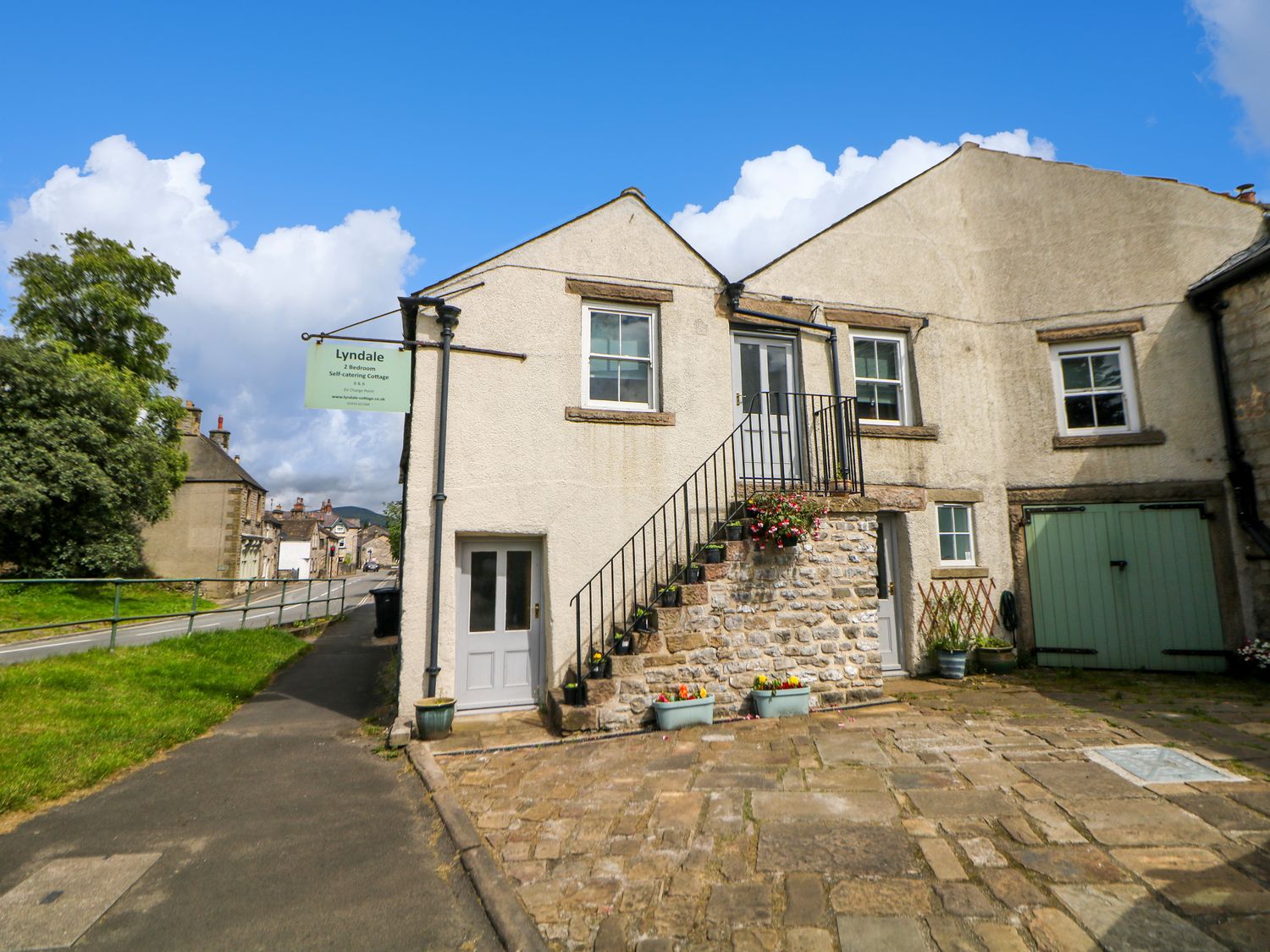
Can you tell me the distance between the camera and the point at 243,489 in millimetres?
34125

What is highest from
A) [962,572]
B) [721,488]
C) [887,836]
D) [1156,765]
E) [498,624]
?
[721,488]

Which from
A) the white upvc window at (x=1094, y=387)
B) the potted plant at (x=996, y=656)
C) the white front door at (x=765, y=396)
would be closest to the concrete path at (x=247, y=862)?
the white front door at (x=765, y=396)

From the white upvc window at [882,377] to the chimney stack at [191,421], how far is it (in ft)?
118

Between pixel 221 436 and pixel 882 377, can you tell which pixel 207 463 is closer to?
pixel 221 436

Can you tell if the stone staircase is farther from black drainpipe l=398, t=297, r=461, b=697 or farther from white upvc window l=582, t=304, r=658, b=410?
white upvc window l=582, t=304, r=658, b=410

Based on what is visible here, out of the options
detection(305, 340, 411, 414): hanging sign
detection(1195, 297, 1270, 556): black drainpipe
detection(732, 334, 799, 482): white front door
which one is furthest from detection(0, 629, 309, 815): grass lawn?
detection(1195, 297, 1270, 556): black drainpipe

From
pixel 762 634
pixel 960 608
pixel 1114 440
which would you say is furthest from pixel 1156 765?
pixel 1114 440

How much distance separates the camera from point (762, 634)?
281 inches

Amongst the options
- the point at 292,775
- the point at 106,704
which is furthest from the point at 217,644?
the point at 292,775

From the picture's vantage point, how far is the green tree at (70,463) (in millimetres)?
19375

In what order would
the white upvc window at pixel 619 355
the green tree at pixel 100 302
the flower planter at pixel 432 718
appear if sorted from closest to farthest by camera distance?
1. the flower planter at pixel 432 718
2. the white upvc window at pixel 619 355
3. the green tree at pixel 100 302

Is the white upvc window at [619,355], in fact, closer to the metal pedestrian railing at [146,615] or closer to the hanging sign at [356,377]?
the hanging sign at [356,377]

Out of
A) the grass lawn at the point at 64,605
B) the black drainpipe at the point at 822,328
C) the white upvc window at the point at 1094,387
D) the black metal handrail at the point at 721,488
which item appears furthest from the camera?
the grass lawn at the point at 64,605

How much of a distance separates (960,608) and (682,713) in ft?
15.5
